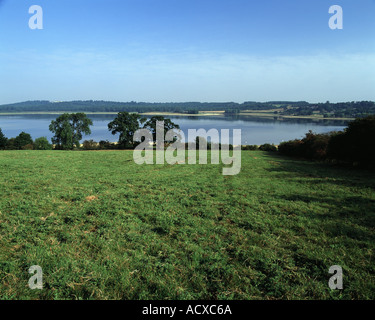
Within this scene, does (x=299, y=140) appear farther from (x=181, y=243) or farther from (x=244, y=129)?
(x=244, y=129)

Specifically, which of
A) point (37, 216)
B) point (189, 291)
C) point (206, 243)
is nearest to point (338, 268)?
point (206, 243)

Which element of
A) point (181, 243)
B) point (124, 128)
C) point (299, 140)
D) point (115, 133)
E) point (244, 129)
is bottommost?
point (181, 243)

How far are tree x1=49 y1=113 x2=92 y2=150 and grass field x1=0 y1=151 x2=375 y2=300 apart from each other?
51576 mm

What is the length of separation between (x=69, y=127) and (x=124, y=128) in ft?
60.8

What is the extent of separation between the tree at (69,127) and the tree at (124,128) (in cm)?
1326

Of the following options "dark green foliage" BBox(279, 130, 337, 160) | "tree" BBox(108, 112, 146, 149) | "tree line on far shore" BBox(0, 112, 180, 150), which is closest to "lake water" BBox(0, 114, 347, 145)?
"tree line on far shore" BBox(0, 112, 180, 150)

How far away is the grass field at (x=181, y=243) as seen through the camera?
3.34 meters

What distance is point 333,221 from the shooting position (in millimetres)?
6113

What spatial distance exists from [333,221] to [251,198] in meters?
2.86

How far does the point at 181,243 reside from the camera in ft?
Answer: 15.4

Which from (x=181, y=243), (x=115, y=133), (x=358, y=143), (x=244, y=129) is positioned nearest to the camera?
(x=181, y=243)

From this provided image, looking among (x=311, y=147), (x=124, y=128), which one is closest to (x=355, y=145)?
(x=311, y=147)
